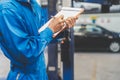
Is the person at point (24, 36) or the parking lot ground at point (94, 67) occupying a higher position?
the person at point (24, 36)

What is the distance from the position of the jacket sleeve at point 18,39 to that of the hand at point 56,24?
0.33ft

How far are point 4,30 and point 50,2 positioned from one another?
322cm

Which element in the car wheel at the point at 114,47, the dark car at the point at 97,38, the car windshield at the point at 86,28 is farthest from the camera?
the car wheel at the point at 114,47

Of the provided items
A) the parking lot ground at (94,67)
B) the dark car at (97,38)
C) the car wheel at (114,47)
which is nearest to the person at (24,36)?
the parking lot ground at (94,67)

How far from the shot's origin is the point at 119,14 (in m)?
16.1

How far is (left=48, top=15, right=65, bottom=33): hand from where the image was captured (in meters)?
2.40

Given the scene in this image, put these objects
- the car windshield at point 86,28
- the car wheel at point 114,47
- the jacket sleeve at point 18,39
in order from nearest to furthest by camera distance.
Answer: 1. the jacket sleeve at point 18,39
2. the car windshield at point 86,28
3. the car wheel at point 114,47

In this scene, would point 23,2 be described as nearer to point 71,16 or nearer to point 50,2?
point 71,16

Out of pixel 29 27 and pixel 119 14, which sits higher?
pixel 29 27

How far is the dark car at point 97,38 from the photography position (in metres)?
15.6

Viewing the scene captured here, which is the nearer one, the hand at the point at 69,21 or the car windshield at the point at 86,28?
the hand at the point at 69,21

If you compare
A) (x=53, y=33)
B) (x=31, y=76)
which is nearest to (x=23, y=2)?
(x=53, y=33)

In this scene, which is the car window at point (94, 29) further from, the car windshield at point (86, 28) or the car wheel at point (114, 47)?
the car wheel at point (114, 47)

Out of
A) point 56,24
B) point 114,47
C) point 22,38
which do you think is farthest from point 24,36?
point 114,47
